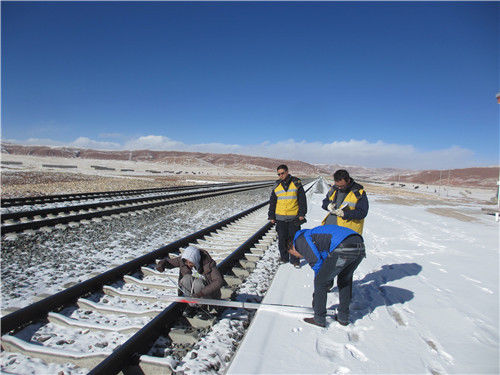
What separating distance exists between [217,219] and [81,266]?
5.96m

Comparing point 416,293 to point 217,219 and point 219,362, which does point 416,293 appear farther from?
point 217,219

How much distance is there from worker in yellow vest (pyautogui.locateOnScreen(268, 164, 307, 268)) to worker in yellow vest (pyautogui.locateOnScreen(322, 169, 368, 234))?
1241 mm

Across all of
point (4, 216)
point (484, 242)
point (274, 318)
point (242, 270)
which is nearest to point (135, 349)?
point (274, 318)

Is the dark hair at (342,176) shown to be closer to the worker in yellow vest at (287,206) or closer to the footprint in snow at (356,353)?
the worker in yellow vest at (287,206)

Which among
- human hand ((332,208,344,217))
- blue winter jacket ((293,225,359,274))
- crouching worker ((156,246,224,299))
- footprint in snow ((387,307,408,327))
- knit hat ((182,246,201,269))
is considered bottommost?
footprint in snow ((387,307,408,327))

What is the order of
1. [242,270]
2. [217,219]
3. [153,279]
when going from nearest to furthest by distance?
[153,279] < [242,270] < [217,219]

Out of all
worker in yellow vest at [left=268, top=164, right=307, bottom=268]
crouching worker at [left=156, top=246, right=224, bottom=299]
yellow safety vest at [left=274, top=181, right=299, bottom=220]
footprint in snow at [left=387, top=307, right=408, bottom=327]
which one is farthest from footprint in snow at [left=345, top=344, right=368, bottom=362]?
yellow safety vest at [left=274, top=181, right=299, bottom=220]

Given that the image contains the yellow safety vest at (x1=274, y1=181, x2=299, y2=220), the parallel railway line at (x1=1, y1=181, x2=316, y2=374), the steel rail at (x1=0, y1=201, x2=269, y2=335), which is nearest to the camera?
the parallel railway line at (x1=1, y1=181, x2=316, y2=374)

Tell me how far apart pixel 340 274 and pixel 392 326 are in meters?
1.07

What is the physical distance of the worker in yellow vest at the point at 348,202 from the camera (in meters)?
4.18

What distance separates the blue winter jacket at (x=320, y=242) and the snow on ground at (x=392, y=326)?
901 mm

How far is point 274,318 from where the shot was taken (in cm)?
381

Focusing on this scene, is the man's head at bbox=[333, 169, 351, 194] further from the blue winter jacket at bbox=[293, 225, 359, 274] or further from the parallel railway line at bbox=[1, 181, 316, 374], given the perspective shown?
the parallel railway line at bbox=[1, 181, 316, 374]

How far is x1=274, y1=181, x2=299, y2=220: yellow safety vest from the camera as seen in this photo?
5727mm
